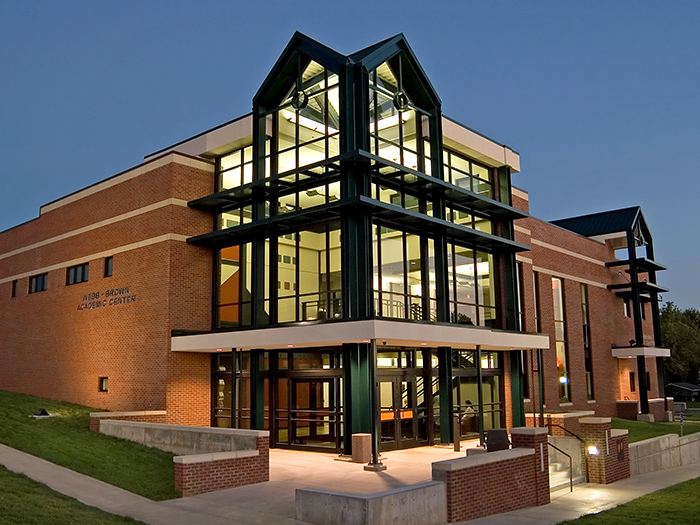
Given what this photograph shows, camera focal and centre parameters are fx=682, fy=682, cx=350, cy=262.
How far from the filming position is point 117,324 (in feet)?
77.5

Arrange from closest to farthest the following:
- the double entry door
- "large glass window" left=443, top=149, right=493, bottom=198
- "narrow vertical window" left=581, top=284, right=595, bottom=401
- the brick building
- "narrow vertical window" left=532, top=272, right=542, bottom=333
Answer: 1. the brick building
2. the double entry door
3. "large glass window" left=443, top=149, right=493, bottom=198
4. "narrow vertical window" left=532, top=272, right=542, bottom=333
5. "narrow vertical window" left=581, top=284, right=595, bottom=401

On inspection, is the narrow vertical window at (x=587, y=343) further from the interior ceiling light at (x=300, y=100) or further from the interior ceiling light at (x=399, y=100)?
the interior ceiling light at (x=300, y=100)

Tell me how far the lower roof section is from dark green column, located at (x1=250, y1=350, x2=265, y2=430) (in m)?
0.69

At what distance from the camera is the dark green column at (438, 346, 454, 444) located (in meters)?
20.5

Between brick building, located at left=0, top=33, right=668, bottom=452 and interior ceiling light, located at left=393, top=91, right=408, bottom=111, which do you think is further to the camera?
interior ceiling light, located at left=393, top=91, right=408, bottom=111

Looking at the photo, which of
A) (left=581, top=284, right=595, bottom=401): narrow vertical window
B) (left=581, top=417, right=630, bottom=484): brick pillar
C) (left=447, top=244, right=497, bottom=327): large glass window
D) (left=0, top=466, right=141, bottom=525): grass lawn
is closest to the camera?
(left=0, top=466, right=141, bottom=525): grass lawn

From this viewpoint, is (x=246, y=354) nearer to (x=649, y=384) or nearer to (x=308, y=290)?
(x=308, y=290)

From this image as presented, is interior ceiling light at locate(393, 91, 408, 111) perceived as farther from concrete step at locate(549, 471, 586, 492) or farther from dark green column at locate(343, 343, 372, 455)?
concrete step at locate(549, 471, 586, 492)

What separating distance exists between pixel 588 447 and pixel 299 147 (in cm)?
1173

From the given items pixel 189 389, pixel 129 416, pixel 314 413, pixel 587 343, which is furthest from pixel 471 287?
pixel 587 343

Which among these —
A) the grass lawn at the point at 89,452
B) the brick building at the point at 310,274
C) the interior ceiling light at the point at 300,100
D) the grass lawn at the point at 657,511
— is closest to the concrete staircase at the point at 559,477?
the grass lawn at the point at 657,511

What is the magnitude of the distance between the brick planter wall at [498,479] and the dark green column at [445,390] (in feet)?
20.3

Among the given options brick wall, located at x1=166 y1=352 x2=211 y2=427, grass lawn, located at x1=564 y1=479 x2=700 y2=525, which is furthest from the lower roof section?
grass lawn, located at x1=564 y1=479 x2=700 y2=525

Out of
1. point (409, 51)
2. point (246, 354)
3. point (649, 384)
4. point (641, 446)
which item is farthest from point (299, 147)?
point (649, 384)
